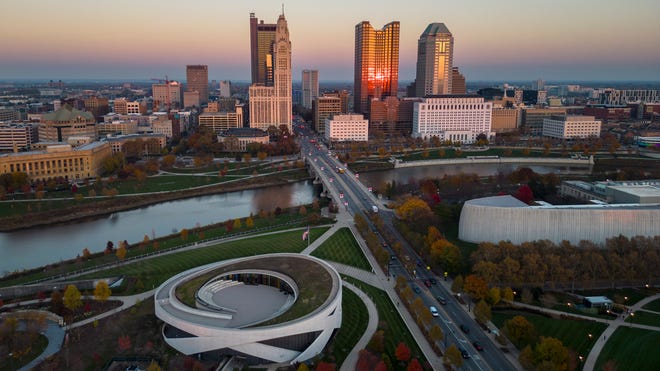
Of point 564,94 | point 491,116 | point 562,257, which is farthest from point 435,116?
point 564,94

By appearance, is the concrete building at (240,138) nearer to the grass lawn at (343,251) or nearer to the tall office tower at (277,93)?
the tall office tower at (277,93)

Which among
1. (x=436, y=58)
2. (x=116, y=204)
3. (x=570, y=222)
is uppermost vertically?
(x=436, y=58)

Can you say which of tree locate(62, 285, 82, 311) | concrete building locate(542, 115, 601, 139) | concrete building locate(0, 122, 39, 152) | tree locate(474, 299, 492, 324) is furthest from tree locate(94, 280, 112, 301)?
concrete building locate(542, 115, 601, 139)

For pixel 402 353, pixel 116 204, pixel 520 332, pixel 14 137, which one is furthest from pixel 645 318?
pixel 14 137

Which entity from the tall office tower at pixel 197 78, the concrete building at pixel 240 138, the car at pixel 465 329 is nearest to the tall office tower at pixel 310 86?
the tall office tower at pixel 197 78

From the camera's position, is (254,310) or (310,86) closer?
(254,310)

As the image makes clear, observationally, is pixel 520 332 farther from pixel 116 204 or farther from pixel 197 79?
pixel 197 79

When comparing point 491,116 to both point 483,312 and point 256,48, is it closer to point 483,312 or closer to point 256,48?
point 256,48
